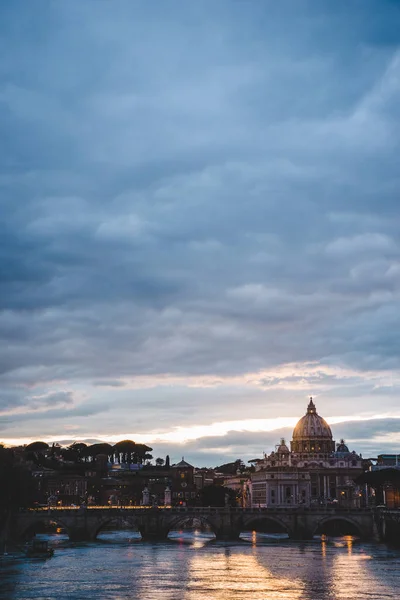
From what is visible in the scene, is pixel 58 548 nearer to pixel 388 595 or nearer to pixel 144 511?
pixel 144 511

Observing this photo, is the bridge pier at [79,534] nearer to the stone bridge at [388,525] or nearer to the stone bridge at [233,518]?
the stone bridge at [233,518]

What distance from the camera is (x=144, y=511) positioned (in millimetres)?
158625

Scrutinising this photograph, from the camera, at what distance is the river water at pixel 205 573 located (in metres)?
86.1

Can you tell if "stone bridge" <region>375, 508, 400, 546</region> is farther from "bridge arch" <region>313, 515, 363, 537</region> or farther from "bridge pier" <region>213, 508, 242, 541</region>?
"bridge arch" <region>313, 515, 363, 537</region>

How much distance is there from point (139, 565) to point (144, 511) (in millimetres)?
48703

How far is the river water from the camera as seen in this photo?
3391 inches

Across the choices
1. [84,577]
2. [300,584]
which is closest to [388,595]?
[300,584]

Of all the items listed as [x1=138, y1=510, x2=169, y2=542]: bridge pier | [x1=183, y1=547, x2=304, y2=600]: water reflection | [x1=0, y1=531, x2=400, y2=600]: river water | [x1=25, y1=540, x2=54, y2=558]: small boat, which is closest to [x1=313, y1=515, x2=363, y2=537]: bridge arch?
[x1=138, y1=510, x2=169, y2=542]: bridge pier

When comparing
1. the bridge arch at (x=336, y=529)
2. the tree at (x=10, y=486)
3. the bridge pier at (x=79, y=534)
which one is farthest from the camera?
the bridge arch at (x=336, y=529)

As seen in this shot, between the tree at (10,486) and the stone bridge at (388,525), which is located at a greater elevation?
the tree at (10,486)

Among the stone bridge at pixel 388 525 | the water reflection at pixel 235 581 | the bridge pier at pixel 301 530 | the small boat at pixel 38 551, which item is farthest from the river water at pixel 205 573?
the bridge pier at pixel 301 530

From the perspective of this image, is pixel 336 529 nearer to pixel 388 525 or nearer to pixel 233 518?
pixel 233 518

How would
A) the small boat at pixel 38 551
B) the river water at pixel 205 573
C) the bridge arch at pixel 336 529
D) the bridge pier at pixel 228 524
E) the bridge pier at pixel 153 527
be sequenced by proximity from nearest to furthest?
1. the river water at pixel 205 573
2. the small boat at pixel 38 551
3. the bridge pier at pixel 153 527
4. the bridge pier at pixel 228 524
5. the bridge arch at pixel 336 529

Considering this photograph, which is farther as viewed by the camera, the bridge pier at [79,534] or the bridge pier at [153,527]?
the bridge pier at [153,527]
